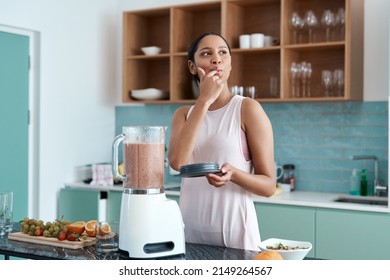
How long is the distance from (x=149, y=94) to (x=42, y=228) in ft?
8.00

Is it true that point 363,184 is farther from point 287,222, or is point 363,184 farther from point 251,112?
point 251,112

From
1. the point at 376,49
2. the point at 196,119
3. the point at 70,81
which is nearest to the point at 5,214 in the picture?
the point at 196,119

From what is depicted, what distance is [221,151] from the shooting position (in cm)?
217

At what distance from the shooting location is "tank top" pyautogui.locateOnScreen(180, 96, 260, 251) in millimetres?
2168

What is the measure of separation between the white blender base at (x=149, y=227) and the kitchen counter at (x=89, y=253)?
0.04m

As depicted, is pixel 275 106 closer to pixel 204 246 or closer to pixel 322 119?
pixel 322 119

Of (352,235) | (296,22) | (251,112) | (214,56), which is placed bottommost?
(352,235)

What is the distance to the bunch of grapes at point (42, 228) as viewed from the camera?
2170mm

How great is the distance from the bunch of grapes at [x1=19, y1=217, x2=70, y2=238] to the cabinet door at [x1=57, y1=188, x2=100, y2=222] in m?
2.06

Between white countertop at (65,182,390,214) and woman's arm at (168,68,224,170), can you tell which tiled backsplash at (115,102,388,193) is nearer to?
white countertop at (65,182,390,214)

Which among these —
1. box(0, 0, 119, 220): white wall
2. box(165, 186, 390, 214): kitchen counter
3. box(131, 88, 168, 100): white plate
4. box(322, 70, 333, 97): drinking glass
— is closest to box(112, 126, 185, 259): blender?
box(165, 186, 390, 214): kitchen counter

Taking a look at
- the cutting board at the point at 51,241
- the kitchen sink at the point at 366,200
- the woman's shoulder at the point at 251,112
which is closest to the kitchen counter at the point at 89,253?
the cutting board at the point at 51,241

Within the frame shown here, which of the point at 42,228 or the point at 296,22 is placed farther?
the point at 296,22

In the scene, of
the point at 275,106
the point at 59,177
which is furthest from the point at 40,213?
the point at 275,106
